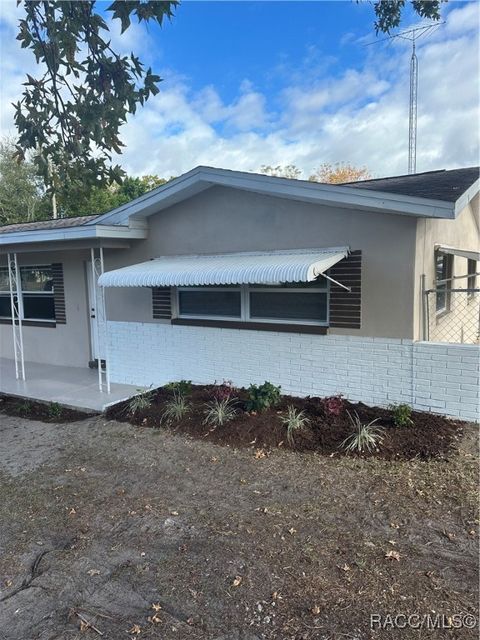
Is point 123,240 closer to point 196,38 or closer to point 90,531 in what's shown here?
point 196,38

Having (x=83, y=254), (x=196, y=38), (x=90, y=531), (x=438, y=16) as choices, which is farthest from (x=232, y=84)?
(x=90, y=531)

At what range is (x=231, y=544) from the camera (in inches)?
145

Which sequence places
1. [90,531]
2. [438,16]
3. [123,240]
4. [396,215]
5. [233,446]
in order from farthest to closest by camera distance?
[123,240] → [396,215] → [233,446] → [438,16] → [90,531]

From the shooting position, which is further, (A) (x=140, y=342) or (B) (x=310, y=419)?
(A) (x=140, y=342)

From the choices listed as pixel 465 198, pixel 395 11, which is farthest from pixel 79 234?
pixel 465 198

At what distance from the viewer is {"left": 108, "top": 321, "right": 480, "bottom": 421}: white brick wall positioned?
238 inches

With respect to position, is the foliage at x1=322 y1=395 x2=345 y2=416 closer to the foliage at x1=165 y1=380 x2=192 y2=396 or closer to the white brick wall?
the white brick wall

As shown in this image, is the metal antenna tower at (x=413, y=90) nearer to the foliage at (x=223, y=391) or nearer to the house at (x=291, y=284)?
the house at (x=291, y=284)

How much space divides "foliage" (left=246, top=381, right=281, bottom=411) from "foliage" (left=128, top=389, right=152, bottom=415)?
1.83 metres

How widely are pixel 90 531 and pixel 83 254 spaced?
24.4 ft

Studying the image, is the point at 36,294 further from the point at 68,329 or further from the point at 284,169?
the point at 284,169

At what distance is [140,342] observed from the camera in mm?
8945

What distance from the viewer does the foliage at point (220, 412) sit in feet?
20.8

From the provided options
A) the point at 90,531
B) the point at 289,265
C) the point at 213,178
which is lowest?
the point at 90,531
